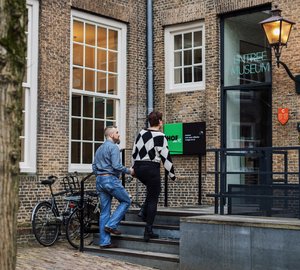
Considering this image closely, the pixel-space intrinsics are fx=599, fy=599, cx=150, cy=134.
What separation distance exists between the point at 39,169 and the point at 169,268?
4.08m

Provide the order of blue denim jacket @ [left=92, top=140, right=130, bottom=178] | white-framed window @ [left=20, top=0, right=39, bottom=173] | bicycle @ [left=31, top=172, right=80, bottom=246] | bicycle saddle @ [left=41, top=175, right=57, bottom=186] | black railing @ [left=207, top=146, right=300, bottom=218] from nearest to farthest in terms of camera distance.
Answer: black railing @ [left=207, top=146, right=300, bottom=218] → blue denim jacket @ [left=92, top=140, right=130, bottom=178] → bicycle @ [left=31, top=172, right=80, bottom=246] → bicycle saddle @ [left=41, top=175, right=57, bottom=186] → white-framed window @ [left=20, top=0, right=39, bottom=173]

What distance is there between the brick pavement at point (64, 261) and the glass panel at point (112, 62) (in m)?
4.68

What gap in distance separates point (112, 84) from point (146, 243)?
17.1 feet

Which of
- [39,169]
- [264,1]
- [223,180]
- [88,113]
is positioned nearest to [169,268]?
[223,180]

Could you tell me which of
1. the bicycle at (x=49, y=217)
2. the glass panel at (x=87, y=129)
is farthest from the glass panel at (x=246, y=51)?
the bicycle at (x=49, y=217)

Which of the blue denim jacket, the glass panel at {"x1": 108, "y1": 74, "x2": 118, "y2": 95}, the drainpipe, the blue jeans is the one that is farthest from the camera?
the drainpipe

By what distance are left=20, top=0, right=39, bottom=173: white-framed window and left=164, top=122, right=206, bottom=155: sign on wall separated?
320 cm

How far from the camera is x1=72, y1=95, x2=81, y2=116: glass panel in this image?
475 inches

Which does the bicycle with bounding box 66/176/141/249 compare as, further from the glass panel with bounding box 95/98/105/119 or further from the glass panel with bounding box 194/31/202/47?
the glass panel with bounding box 194/31/202/47

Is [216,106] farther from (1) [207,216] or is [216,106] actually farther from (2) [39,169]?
(1) [207,216]

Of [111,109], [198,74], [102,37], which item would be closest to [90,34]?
[102,37]

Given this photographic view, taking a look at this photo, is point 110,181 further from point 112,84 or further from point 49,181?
point 112,84

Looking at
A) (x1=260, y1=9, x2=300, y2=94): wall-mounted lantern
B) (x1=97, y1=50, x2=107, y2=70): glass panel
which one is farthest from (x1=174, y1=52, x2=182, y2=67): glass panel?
(x1=260, y1=9, x2=300, y2=94): wall-mounted lantern

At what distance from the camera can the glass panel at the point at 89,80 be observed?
12368 millimetres
